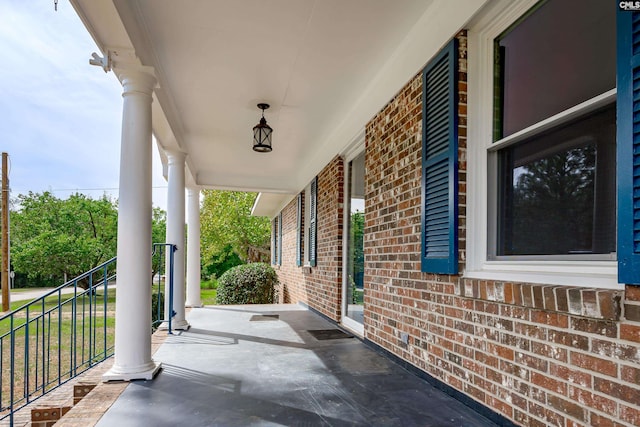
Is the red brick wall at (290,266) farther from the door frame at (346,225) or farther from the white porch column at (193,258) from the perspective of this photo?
the door frame at (346,225)

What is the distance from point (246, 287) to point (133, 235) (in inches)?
254

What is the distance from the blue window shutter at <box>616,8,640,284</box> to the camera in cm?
133

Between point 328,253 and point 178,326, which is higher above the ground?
point 328,253

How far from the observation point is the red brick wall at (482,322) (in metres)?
1.43

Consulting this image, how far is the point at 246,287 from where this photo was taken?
362 inches

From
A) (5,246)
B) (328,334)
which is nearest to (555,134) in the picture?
(328,334)

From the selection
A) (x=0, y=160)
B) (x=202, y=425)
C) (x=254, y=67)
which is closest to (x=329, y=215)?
(x=254, y=67)

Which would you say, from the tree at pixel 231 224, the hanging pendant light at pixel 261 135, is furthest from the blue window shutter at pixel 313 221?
the tree at pixel 231 224

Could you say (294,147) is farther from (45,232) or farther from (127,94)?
(45,232)

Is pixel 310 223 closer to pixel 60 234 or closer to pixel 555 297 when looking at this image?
pixel 555 297

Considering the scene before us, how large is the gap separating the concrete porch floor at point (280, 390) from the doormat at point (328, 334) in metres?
0.17

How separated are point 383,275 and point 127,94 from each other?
262 centimetres

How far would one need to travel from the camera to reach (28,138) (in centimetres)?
2948

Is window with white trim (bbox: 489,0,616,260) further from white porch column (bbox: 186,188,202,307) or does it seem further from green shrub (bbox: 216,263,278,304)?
green shrub (bbox: 216,263,278,304)
